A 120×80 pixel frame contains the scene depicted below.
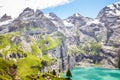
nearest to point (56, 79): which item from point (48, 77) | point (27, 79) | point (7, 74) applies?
point (48, 77)

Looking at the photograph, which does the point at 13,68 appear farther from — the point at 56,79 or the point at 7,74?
the point at 56,79

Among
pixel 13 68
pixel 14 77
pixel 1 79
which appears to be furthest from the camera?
pixel 13 68

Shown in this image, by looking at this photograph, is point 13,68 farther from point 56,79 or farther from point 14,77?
point 56,79

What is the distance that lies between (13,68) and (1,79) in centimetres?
3966

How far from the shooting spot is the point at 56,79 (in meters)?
146

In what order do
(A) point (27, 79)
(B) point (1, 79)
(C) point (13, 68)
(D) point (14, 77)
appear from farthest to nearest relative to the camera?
(C) point (13, 68), (D) point (14, 77), (A) point (27, 79), (B) point (1, 79)

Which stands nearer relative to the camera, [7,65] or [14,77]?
[14,77]

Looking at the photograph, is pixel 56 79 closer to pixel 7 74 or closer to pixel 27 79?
pixel 27 79

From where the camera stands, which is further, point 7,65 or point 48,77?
point 7,65

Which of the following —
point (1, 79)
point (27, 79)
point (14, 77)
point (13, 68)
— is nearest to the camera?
point (1, 79)

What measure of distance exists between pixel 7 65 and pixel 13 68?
19.6ft

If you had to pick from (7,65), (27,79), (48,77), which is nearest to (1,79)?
(27,79)

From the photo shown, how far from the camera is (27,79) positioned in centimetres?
14038

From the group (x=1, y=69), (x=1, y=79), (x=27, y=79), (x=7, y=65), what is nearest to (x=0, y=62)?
(x=7, y=65)
